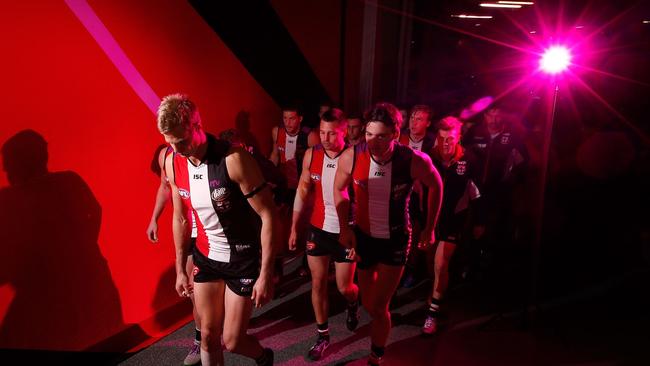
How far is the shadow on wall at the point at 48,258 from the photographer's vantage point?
2.46 meters

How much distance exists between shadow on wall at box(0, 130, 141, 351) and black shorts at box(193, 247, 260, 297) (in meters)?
1.10

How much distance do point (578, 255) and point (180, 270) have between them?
517 centimetres

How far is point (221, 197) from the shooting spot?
2.19 m

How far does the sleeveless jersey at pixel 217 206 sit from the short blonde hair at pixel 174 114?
0.73ft

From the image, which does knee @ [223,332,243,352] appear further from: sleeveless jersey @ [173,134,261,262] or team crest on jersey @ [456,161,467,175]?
team crest on jersey @ [456,161,467,175]

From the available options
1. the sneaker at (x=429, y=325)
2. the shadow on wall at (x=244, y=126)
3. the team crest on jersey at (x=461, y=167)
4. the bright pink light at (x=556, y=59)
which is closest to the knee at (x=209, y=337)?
the sneaker at (x=429, y=325)

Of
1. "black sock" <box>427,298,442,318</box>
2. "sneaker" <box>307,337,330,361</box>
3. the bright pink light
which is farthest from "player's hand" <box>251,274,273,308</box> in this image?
the bright pink light

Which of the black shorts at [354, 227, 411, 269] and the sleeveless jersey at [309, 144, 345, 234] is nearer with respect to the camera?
the black shorts at [354, 227, 411, 269]

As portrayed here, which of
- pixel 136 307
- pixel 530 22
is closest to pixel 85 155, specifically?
pixel 136 307

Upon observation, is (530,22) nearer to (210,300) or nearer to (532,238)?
(532,238)

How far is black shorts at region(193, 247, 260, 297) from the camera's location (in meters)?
2.30

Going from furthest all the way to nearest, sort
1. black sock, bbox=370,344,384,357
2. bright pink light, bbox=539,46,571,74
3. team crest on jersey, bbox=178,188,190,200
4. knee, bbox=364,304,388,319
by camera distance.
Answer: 1. bright pink light, bbox=539,46,571,74
2. black sock, bbox=370,344,384,357
3. knee, bbox=364,304,388,319
4. team crest on jersey, bbox=178,188,190,200

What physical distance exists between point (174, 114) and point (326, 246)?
5.17ft

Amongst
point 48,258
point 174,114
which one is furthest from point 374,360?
point 48,258
